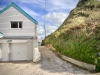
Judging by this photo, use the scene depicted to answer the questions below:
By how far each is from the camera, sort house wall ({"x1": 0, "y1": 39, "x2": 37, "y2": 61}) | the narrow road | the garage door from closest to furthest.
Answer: the narrow road < house wall ({"x1": 0, "y1": 39, "x2": 37, "y2": 61}) < the garage door

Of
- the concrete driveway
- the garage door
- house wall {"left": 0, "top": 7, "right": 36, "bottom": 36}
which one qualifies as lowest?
the concrete driveway

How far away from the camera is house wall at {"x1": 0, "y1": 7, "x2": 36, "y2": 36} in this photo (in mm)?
21359

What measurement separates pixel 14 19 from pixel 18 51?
448 cm

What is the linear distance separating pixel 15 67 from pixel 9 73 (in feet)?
7.24

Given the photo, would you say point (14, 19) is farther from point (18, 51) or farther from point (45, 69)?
point (45, 69)

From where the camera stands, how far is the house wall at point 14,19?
21359 mm

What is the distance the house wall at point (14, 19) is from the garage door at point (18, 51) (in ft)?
5.16

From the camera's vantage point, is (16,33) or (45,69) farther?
(16,33)

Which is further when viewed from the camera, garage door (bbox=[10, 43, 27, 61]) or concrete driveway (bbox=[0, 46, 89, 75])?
garage door (bbox=[10, 43, 27, 61])

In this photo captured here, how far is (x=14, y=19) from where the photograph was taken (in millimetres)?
21484

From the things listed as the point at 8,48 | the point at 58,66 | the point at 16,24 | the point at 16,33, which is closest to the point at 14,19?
the point at 16,24

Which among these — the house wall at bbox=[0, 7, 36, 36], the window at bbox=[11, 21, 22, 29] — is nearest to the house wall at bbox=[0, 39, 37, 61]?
the house wall at bbox=[0, 7, 36, 36]

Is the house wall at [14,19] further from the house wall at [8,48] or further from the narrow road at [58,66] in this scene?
the narrow road at [58,66]

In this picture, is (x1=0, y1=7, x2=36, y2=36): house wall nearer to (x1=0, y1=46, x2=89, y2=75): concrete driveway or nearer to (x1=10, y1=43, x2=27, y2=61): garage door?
(x1=10, y1=43, x2=27, y2=61): garage door
